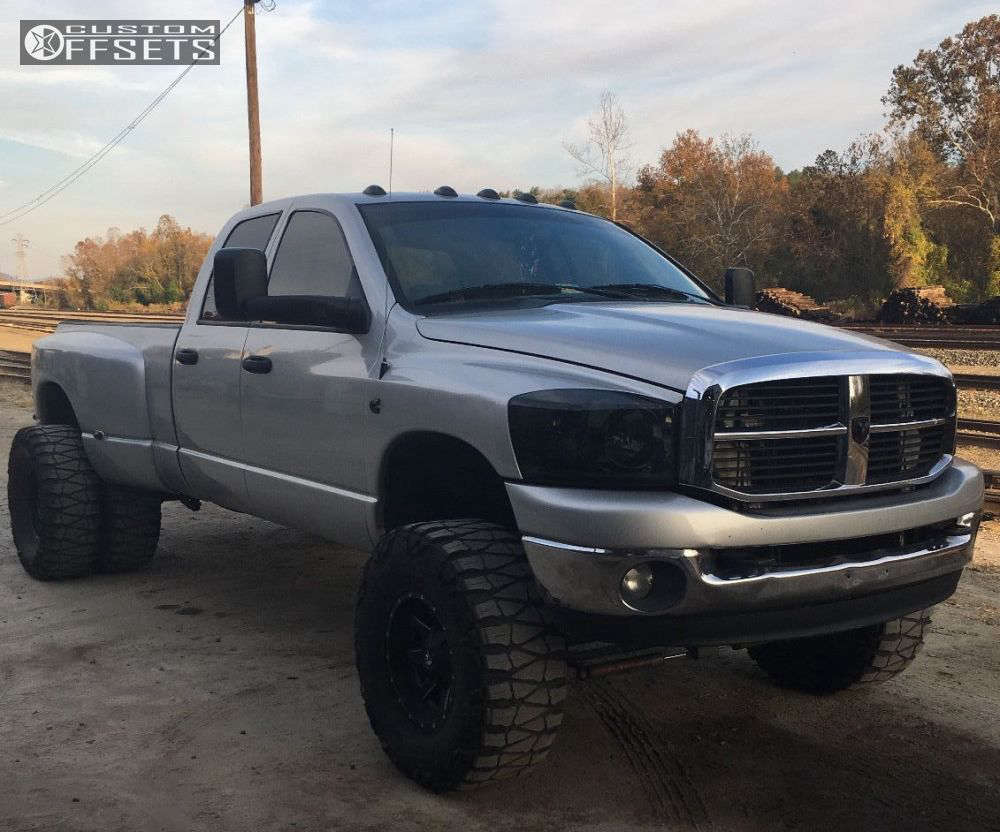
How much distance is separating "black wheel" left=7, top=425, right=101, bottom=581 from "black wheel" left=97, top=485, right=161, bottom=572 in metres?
0.06

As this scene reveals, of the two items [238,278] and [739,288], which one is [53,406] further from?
[739,288]

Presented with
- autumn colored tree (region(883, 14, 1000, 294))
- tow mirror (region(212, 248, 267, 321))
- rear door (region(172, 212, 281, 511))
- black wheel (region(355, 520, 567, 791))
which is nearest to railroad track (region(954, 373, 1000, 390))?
rear door (region(172, 212, 281, 511))

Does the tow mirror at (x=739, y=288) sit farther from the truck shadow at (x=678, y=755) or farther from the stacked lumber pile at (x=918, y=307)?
the stacked lumber pile at (x=918, y=307)

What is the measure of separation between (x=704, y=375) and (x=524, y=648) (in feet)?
3.07

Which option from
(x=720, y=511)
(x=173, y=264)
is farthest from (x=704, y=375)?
(x=173, y=264)

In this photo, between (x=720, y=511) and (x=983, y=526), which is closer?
(x=720, y=511)

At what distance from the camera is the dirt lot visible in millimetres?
3395

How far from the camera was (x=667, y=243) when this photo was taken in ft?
162

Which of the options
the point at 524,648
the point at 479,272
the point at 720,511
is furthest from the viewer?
the point at 479,272

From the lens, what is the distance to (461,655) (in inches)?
129

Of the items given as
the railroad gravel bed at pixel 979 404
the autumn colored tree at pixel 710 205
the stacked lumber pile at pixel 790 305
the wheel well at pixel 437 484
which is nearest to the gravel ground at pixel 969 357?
the railroad gravel bed at pixel 979 404

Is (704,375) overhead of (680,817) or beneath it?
overhead

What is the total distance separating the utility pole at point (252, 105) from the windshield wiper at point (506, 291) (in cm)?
2092

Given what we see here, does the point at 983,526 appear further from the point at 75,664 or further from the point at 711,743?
the point at 75,664
